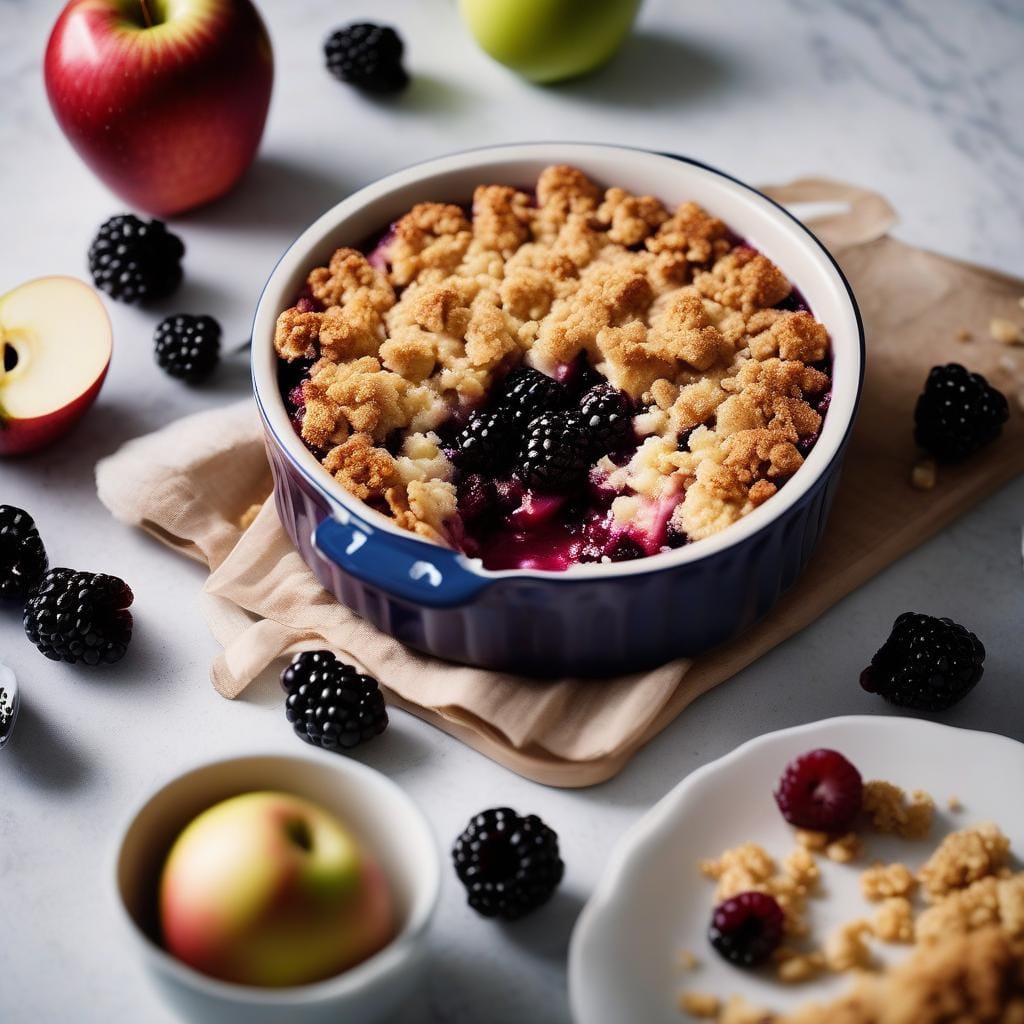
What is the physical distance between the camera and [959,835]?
1.59m

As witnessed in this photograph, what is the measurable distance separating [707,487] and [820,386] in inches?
9.2

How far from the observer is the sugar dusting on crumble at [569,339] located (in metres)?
1.79

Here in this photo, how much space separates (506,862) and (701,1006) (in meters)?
0.27

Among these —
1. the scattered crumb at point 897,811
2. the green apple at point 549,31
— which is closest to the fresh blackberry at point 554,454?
the scattered crumb at point 897,811

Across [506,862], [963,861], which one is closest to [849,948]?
[963,861]

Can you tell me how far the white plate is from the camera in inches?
59.1

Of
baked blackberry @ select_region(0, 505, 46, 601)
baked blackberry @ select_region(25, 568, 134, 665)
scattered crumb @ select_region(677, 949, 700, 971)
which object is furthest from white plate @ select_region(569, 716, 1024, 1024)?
baked blackberry @ select_region(0, 505, 46, 601)

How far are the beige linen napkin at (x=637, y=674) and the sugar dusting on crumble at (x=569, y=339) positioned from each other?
0.20m

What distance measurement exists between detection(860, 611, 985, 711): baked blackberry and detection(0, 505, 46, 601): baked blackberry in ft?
3.66

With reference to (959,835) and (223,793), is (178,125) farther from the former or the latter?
(959,835)

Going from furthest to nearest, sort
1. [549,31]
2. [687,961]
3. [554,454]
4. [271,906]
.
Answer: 1. [549,31]
2. [554,454]
3. [687,961]
4. [271,906]

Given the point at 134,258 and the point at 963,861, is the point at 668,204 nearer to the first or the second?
the point at 134,258

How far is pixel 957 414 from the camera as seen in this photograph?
2.00 metres

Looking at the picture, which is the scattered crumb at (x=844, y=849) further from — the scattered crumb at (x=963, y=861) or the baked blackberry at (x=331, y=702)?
the baked blackberry at (x=331, y=702)
